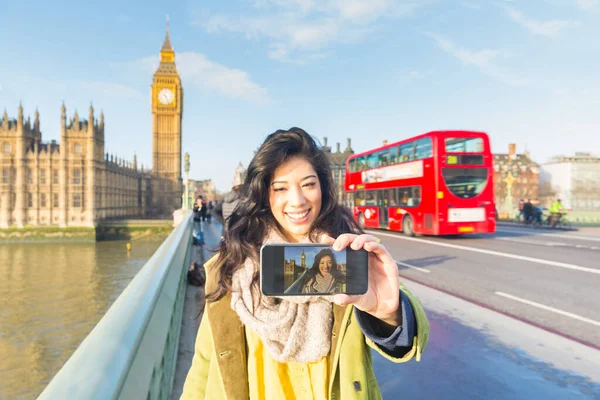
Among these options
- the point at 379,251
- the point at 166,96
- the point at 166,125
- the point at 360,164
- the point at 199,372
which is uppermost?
the point at 166,96

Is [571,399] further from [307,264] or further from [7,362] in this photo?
[7,362]

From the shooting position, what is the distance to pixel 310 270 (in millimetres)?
1341

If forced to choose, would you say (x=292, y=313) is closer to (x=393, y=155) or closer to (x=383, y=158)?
(x=393, y=155)

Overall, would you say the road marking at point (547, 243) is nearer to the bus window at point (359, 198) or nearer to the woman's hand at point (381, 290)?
the bus window at point (359, 198)

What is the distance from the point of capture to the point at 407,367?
9.43 ft

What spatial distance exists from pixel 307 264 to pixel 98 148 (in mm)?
71620

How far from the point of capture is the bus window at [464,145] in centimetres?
1299

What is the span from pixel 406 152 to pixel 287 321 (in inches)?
527

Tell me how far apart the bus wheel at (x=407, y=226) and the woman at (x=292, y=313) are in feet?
43.7

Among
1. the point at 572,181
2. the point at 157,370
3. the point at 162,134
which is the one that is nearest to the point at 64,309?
the point at 157,370

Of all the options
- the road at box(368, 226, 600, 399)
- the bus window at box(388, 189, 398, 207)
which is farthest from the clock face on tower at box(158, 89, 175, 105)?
the road at box(368, 226, 600, 399)

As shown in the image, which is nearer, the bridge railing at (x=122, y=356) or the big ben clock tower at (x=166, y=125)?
the bridge railing at (x=122, y=356)

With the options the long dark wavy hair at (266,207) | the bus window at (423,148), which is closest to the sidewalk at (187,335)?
the long dark wavy hair at (266,207)

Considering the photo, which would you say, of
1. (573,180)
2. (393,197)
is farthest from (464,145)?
(573,180)
